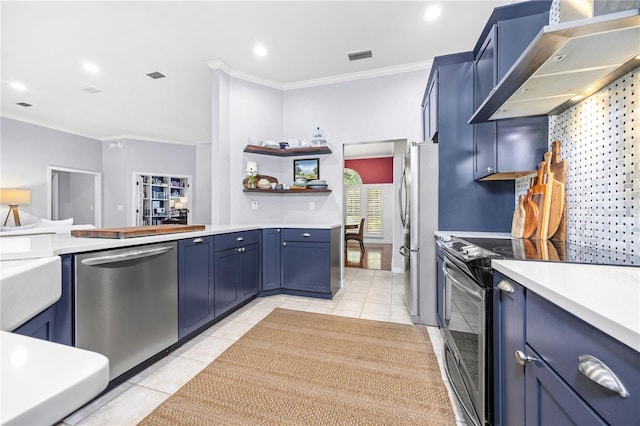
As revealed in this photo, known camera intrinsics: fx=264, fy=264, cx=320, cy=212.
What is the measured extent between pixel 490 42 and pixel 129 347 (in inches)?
123

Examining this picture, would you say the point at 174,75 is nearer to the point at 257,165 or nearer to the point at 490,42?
the point at 257,165

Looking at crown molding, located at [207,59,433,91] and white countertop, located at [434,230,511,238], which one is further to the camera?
crown molding, located at [207,59,433,91]

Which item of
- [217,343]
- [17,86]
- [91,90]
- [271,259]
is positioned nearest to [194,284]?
[217,343]

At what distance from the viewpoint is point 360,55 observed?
127 inches

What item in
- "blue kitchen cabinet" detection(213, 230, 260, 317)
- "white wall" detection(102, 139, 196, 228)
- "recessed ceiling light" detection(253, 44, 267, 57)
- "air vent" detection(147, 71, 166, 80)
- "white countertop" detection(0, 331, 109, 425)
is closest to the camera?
"white countertop" detection(0, 331, 109, 425)

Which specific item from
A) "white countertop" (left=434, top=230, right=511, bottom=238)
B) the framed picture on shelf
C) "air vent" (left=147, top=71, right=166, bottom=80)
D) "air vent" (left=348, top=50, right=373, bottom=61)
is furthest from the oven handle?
"air vent" (left=147, top=71, right=166, bottom=80)

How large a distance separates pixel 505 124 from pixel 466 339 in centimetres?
156

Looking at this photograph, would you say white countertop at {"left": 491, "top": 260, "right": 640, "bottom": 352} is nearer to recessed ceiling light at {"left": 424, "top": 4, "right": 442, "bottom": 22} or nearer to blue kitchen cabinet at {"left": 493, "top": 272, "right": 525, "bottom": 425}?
blue kitchen cabinet at {"left": 493, "top": 272, "right": 525, "bottom": 425}

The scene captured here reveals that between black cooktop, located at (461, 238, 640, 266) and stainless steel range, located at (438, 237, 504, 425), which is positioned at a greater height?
black cooktop, located at (461, 238, 640, 266)

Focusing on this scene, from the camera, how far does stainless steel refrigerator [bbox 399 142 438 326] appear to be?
8.01ft

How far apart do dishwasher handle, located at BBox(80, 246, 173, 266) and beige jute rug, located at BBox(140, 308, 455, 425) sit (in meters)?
0.85

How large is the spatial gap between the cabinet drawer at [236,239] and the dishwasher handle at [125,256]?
56 cm

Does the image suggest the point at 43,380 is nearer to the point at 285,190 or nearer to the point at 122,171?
the point at 285,190

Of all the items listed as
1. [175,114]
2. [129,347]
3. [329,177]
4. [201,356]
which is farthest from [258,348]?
[175,114]
